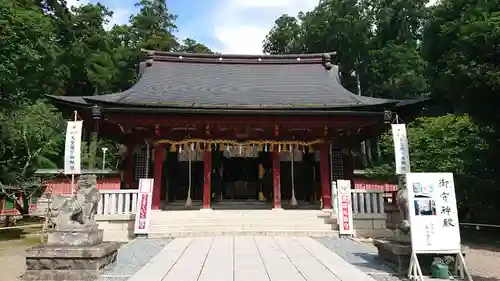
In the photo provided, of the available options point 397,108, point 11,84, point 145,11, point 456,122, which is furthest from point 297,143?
point 145,11

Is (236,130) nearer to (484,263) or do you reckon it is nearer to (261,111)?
(261,111)

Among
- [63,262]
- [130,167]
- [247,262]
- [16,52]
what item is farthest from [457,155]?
[16,52]

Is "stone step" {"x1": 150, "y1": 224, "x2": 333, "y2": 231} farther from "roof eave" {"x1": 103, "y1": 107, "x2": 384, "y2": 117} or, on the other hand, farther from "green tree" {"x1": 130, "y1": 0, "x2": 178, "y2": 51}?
"green tree" {"x1": 130, "y1": 0, "x2": 178, "y2": 51}

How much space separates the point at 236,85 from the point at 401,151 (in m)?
9.26

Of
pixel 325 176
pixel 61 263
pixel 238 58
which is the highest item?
pixel 238 58

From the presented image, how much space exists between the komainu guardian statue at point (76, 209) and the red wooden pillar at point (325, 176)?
813 cm

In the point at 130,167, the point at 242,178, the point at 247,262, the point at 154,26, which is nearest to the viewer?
the point at 247,262

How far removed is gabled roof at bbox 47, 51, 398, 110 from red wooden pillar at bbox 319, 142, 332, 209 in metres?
1.69

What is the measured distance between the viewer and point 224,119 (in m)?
12.2

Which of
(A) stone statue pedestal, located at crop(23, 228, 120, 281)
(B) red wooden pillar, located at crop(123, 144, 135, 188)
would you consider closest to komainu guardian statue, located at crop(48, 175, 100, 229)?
(A) stone statue pedestal, located at crop(23, 228, 120, 281)

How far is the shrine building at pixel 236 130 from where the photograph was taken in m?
12.0

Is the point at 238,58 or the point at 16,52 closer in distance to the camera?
the point at 16,52

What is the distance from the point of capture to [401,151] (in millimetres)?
8852

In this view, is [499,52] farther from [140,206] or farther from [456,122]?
[140,206]
